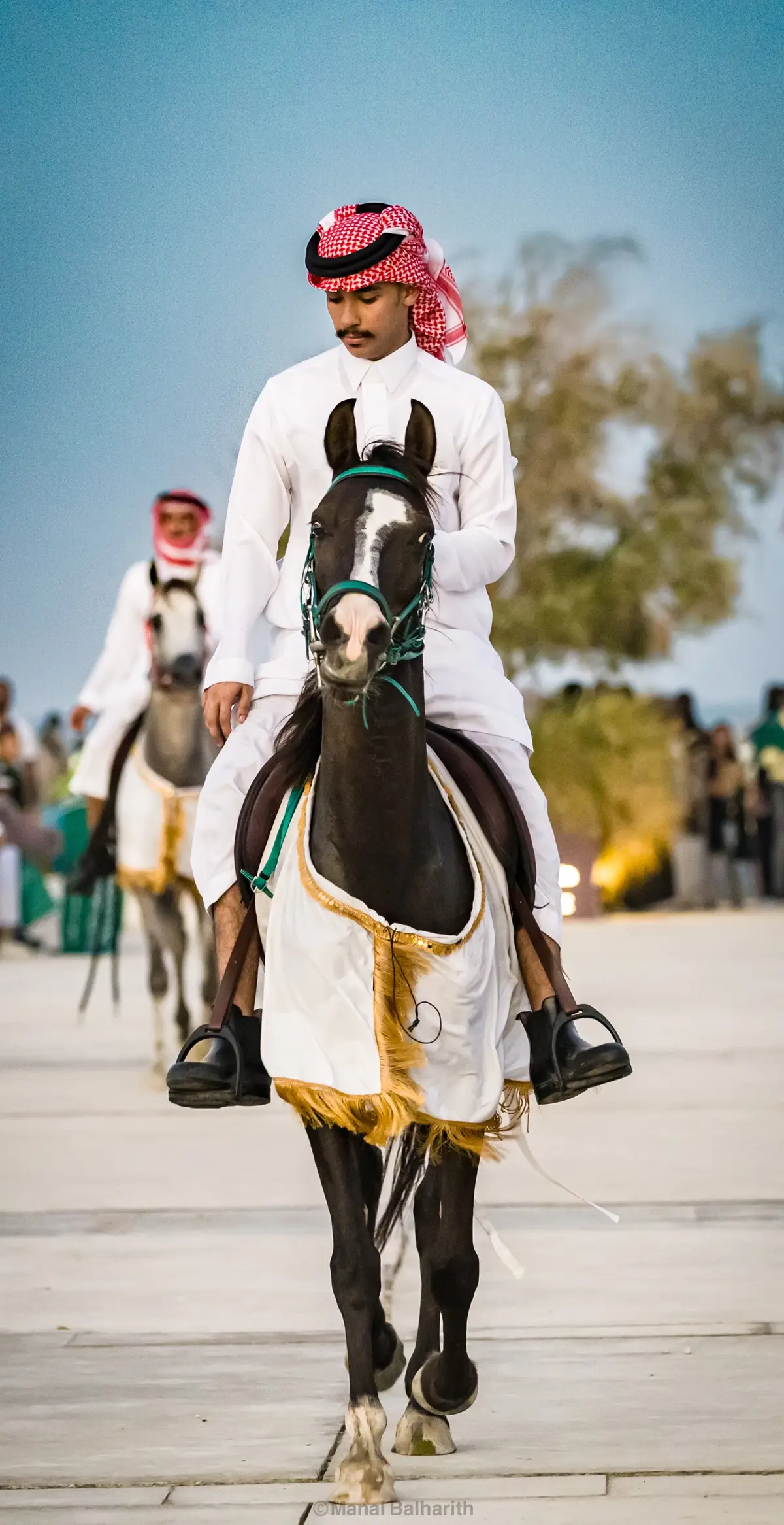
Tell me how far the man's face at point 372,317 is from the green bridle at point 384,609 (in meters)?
0.73

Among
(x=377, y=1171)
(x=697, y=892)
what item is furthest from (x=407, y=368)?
(x=697, y=892)

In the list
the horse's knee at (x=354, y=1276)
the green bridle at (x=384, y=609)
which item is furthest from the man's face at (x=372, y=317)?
the horse's knee at (x=354, y=1276)

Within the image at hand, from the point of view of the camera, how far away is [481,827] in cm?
534

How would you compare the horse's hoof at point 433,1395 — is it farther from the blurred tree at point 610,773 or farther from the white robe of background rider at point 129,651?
the blurred tree at point 610,773

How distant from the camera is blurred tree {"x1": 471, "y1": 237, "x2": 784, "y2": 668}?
28.2 meters

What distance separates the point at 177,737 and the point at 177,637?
50 centimetres

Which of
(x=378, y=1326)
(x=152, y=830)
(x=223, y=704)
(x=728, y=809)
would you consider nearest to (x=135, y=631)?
(x=152, y=830)

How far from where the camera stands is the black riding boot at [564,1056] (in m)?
5.37

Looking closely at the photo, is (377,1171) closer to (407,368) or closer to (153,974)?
(407,368)

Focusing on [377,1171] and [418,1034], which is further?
[377,1171]

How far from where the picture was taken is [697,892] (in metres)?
25.4

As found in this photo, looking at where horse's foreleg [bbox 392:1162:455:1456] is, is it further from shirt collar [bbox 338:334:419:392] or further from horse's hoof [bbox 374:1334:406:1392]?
shirt collar [bbox 338:334:419:392]

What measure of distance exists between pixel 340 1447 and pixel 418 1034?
1000mm

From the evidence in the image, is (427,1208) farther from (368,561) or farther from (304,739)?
(368,561)
